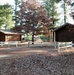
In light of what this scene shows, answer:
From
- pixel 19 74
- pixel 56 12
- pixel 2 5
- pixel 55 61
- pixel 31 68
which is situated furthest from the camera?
pixel 56 12

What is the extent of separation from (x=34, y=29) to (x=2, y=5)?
8.68 meters

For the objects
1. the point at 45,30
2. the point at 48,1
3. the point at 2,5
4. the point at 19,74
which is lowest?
the point at 19,74

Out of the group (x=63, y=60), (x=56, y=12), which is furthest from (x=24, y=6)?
(x=63, y=60)

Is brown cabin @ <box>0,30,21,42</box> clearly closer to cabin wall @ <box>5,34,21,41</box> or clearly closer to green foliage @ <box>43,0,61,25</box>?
cabin wall @ <box>5,34,21,41</box>

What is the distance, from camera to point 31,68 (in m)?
11.1

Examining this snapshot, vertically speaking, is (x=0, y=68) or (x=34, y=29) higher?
→ (x=34, y=29)

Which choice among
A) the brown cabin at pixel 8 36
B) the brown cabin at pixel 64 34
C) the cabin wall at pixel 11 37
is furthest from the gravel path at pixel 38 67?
the cabin wall at pixel 11 37

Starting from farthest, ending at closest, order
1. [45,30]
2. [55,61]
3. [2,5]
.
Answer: [45,30], [2,5], [55,61]

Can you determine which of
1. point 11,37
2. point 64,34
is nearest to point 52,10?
point 11,37

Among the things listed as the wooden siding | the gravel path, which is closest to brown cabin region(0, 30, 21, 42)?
the wooden siding

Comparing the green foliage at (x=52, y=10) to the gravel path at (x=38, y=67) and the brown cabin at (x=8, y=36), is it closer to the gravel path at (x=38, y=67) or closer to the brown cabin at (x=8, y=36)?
the brown cabin at (x=8, y=36)

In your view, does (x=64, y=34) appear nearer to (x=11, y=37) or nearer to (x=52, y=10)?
(x=11, y=37)

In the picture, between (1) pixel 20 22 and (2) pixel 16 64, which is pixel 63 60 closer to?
(2) pixel 16 64

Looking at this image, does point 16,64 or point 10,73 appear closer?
point 10,73
